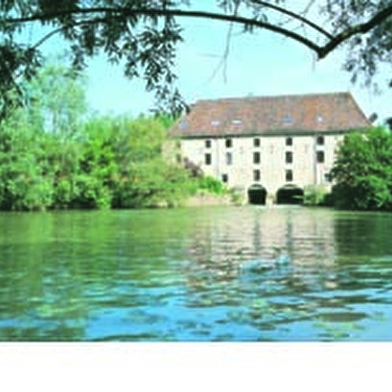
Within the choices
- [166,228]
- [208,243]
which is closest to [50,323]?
[166,228]

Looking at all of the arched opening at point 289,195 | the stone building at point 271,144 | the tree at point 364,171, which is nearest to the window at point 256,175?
the stone building at point 271,144

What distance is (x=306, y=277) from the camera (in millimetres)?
5996

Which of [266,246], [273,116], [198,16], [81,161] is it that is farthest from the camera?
[266,246]

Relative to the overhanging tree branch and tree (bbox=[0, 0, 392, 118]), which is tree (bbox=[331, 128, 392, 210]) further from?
the overhanging tree branch

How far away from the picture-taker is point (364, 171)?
5797 mm

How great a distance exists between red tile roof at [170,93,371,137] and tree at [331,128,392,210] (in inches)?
5.4

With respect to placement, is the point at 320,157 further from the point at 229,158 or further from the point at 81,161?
the point at 81,161

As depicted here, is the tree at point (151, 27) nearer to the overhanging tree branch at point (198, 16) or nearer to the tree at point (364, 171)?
the overhanging tree branch at point (198, 16)

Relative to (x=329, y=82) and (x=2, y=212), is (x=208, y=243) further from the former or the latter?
(x=329, y=82)

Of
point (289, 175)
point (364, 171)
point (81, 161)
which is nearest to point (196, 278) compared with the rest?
point (81, 161)

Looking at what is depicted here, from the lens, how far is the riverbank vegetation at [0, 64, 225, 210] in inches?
166

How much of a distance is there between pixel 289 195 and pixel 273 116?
37 centimetres

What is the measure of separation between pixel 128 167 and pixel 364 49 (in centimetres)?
297

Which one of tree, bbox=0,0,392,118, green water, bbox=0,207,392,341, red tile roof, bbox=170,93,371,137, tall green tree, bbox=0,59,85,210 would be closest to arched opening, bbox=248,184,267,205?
green water, bbox=0,207,392,341
